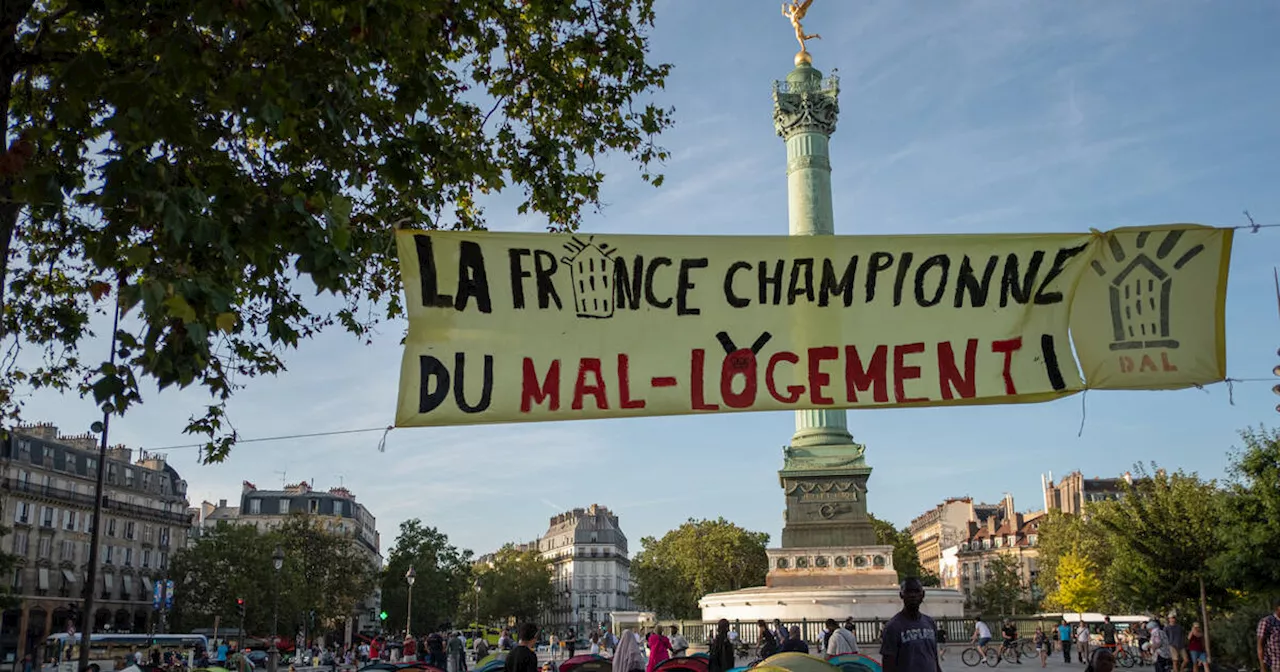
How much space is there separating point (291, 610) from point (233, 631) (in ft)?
23.4

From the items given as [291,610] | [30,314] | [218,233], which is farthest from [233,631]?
[218,233]

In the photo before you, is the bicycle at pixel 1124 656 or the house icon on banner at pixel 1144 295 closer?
the house icon on banner at pixel 1144 295

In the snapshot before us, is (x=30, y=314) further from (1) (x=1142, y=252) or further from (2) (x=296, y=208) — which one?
(1) (x=1142, y=252)

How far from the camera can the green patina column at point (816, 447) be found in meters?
47.9

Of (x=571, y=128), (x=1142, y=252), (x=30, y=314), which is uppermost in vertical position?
(x=571, y=128)

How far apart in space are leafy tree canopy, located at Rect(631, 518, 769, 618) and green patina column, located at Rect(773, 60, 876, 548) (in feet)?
108

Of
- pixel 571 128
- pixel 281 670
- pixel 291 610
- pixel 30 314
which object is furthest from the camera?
pixel 291 610

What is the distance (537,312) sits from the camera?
5906 millimetres

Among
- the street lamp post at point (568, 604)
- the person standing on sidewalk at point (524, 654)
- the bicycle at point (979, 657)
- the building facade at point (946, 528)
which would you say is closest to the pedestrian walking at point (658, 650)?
the person standing on sidewalk at point (524, 654)

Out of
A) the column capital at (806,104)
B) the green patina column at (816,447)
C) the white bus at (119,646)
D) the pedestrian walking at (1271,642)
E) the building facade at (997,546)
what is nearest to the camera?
the pedestrian walking at (1271,642)

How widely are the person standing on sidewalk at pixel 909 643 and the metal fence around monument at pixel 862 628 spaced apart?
32.9 m

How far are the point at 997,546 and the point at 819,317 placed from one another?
408ft

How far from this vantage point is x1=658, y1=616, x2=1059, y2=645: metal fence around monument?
4059cm

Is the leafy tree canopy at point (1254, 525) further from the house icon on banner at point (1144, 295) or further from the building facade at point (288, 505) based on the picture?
the building facade at point (288, 505)
